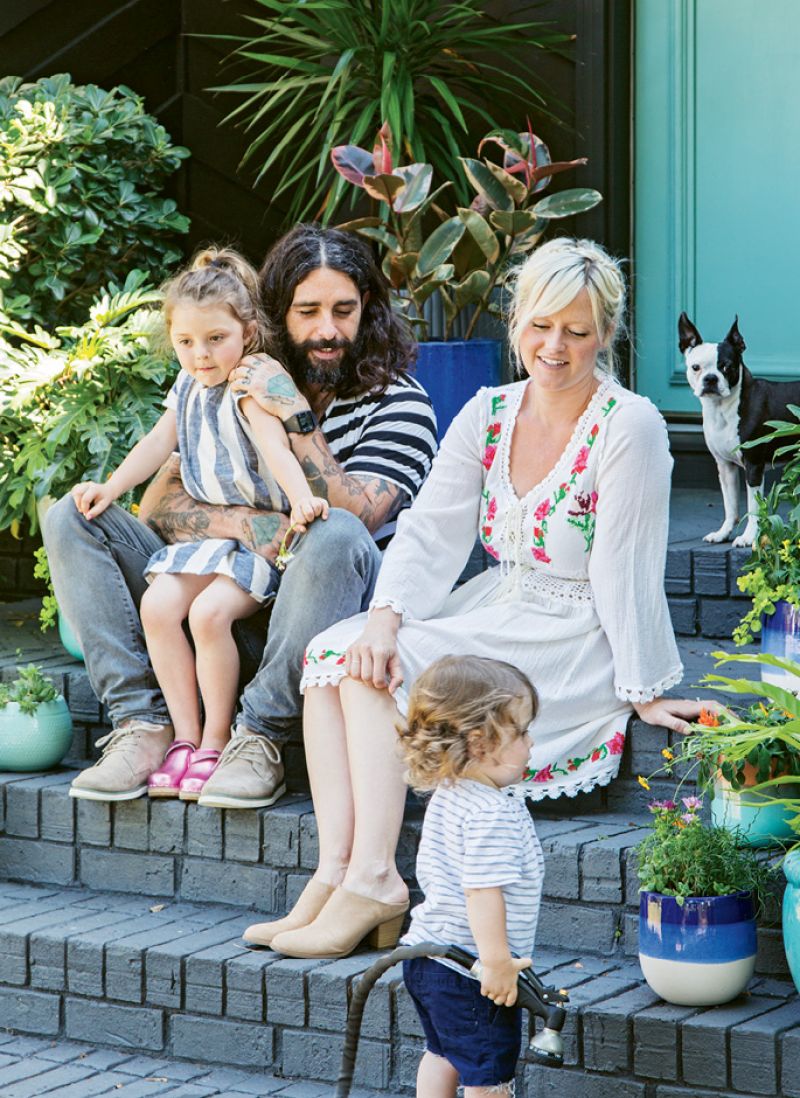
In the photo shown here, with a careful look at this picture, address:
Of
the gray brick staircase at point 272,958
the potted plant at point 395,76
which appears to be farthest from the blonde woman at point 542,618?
the potted plant at point 395,76

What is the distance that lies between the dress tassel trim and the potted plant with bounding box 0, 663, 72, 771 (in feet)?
4.47

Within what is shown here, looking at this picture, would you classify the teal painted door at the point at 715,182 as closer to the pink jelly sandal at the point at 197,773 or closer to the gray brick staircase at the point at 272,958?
the gray brick staircase at the point at 272,958

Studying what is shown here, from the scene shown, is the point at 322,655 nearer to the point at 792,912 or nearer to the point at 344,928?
the point at 344,928

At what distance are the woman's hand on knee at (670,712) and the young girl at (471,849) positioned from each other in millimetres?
644

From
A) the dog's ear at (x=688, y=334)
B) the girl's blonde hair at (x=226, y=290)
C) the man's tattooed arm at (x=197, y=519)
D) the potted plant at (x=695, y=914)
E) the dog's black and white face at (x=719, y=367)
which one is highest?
the girl's blonde hair at (x=226, y=290)

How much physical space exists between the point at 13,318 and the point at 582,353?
219 cm

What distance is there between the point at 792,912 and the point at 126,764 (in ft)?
4.83

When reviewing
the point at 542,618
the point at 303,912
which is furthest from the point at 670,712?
the point at 303,912

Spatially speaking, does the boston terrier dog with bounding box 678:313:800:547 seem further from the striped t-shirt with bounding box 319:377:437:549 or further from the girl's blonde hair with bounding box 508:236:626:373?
the girl's blonde hair with bounding box 508:236:626:373

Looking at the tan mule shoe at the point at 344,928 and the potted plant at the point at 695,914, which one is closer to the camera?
the potted plant at the point at 695,914

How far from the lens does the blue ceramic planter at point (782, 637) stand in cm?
324

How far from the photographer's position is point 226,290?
11.8ft

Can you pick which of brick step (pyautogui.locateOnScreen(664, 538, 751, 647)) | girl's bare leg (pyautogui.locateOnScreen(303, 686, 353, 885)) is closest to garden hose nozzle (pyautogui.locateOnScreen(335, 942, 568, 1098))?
girl's bare leg (pyautogui.locateOnScreen(303, 686, 353, 885))

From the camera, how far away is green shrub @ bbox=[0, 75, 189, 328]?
4.77 meters
